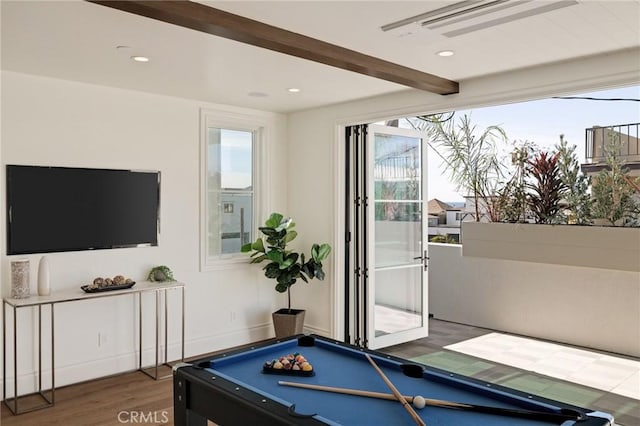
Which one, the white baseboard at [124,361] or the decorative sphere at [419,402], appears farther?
the white baseboard at [124,361]

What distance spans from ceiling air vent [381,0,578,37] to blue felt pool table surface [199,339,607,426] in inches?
73.4

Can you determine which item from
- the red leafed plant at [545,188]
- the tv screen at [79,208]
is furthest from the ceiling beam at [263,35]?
the red leafed plant at [545,188]

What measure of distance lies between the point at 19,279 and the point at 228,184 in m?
→ 2.25

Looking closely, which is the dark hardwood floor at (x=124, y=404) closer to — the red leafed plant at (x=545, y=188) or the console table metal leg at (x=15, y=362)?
the console table metal leg at (x=15, y=362)

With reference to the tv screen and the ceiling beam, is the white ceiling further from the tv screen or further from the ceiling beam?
the tv screen

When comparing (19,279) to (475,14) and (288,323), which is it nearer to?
(288,323)

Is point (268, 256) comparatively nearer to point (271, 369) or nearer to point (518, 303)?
point (271, 369)

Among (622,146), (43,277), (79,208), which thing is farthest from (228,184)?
(622,146)

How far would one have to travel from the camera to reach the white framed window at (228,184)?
5.18 metres

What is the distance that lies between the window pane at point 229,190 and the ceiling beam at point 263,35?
2243 millimetres

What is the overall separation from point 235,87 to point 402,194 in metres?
2.24

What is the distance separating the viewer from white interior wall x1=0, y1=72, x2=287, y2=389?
4.04m

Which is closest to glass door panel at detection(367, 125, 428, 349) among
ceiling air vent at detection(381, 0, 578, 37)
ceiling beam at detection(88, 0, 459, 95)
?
ceiling beam at detection(88, 0, 459, 95)

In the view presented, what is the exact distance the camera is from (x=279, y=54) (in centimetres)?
345
